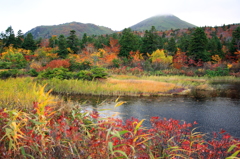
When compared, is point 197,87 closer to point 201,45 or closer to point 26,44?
point 201,45

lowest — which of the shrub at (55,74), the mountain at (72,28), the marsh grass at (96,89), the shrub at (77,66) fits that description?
the marsh grass at (96,89)

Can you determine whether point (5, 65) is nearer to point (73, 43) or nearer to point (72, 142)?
point (73, 43)

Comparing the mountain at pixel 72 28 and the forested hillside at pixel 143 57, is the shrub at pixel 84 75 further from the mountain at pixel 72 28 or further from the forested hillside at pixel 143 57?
the mountain at pixel 72 28

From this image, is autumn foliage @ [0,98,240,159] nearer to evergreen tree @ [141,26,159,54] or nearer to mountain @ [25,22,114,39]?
evergreen tree @ [141,26,159,54]

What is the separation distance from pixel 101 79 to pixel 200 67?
20074 mm

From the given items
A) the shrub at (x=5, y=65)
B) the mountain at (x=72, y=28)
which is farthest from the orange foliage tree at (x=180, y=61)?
the mountain at (x=72, y=28)

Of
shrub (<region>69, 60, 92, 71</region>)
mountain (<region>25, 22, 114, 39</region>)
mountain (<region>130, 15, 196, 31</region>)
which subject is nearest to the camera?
shrub (<region>69, 60, 92, 71</region>)

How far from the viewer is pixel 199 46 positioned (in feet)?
102

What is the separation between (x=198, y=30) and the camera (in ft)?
104

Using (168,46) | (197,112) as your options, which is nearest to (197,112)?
(197,112)

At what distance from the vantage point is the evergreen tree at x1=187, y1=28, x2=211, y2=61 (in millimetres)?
31281

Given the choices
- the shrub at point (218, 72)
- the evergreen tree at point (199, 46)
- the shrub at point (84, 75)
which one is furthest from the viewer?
the evergreen tree at point (199, 46)

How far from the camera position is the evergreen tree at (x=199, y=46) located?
103 feet

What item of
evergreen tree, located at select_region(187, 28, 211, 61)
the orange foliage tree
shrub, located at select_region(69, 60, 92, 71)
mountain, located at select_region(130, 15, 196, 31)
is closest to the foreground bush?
shrub, located at select_region(69, 60, 92, 71)
